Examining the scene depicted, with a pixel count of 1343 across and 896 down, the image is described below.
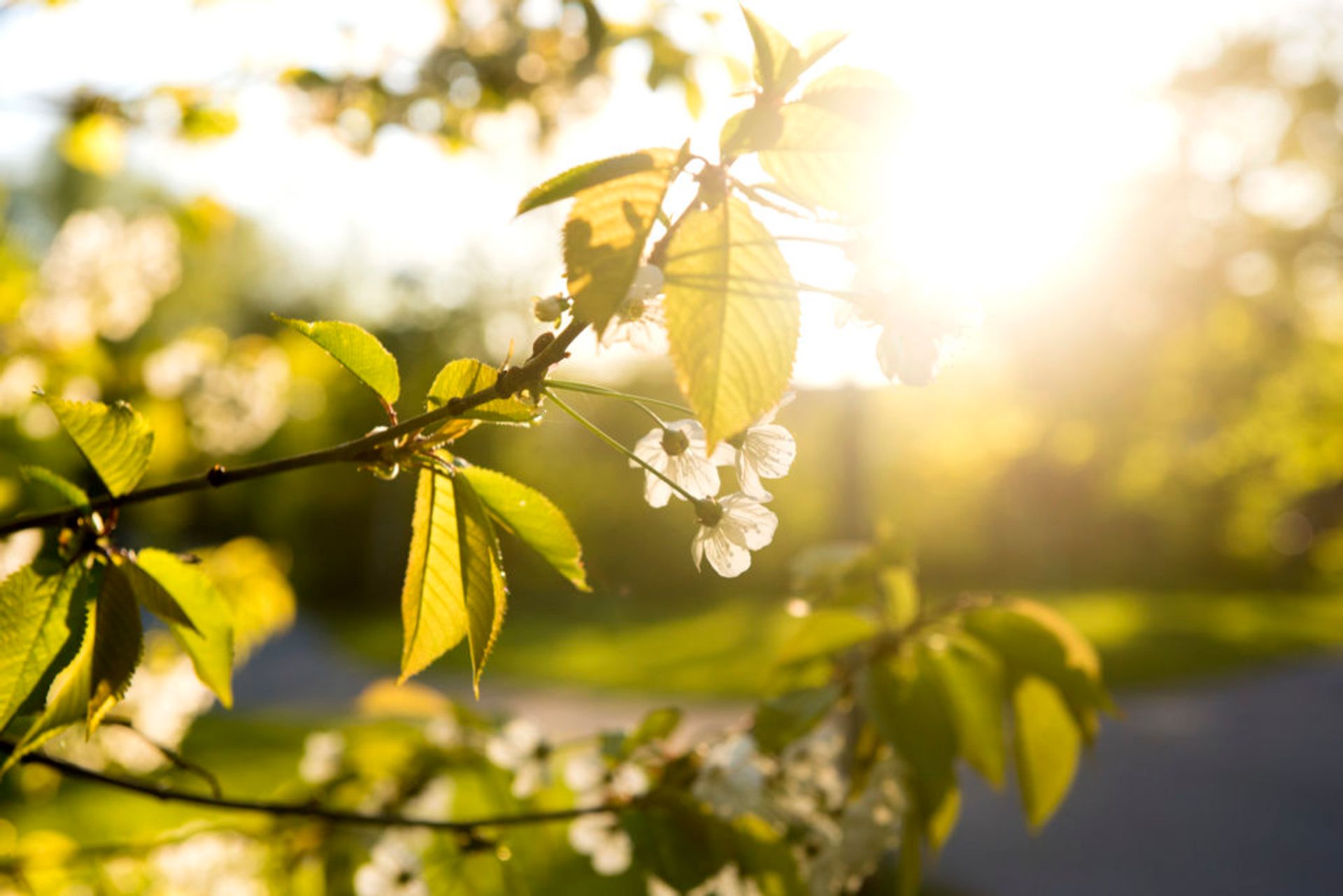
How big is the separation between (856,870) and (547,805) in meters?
0.34

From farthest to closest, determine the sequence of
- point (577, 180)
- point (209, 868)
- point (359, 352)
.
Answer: point (209, 868) → point (359, 352) → point (577, 180)

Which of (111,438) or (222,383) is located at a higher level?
(111,438)

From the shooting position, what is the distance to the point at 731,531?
587 millimetres

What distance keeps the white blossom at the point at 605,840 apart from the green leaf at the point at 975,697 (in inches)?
12.8

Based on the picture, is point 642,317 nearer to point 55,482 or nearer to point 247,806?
point 55,482

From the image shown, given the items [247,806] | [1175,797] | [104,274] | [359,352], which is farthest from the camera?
[1175,797]

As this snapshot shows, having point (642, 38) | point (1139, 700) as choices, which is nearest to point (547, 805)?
point (642, 38)

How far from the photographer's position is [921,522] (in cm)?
1527

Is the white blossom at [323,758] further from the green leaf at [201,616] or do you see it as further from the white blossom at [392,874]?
the green leaf at [201,616]

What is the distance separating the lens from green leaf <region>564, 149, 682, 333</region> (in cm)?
42

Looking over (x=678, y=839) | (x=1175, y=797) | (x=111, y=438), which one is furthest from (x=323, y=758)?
(x=1175, y=797)

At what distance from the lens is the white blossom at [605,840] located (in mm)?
986

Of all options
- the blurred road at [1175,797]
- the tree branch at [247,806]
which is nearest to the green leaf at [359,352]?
the tree branch at [247,806]

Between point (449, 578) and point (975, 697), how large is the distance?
602 millimetres
